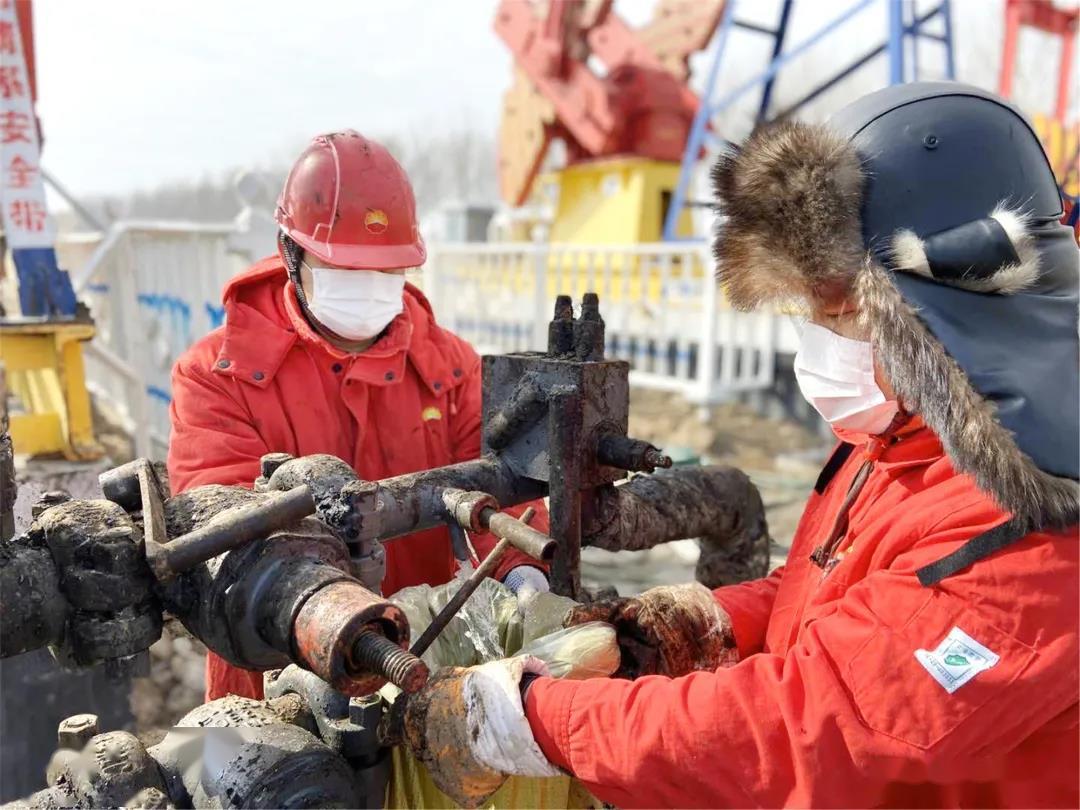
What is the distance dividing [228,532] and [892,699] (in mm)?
838

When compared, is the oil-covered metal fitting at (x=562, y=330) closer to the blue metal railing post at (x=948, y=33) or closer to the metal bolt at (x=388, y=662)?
the metal bolt at (x=388, y=662)

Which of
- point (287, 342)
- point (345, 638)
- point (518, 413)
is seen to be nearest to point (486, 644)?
point (518, 413)

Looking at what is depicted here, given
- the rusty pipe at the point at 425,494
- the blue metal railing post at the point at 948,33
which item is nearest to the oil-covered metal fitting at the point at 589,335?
the rusty pipe at the point at 425,494

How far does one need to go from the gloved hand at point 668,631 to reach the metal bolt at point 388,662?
1.71 ft

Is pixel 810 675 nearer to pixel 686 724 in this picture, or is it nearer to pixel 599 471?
pixel 686 724

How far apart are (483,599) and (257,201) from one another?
3.98 m

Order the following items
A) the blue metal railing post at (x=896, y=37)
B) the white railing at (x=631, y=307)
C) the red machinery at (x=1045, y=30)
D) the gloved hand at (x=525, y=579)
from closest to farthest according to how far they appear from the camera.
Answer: the gloved hand at (x=525, y=579), the blue metal railing post at (x=896, y=37), the white railing at (x=631, y=307), the red machinery at (x=1045, y=30)

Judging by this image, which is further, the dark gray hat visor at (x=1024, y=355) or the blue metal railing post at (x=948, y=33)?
the blue metal railing post at (x=948, y=33)

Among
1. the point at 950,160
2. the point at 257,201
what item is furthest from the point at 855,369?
the point at 257,201

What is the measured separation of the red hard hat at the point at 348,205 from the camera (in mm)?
→ 1866

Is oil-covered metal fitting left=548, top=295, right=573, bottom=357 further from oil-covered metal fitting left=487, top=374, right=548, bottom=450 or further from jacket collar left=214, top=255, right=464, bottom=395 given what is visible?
jacket collar left=214, top=255, right=464, bottom=395

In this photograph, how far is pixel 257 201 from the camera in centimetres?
477

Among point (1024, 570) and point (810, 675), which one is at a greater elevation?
point (1024, 570)

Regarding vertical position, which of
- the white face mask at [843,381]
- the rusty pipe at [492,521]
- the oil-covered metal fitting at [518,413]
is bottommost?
the rusty pipe at [492,521]
